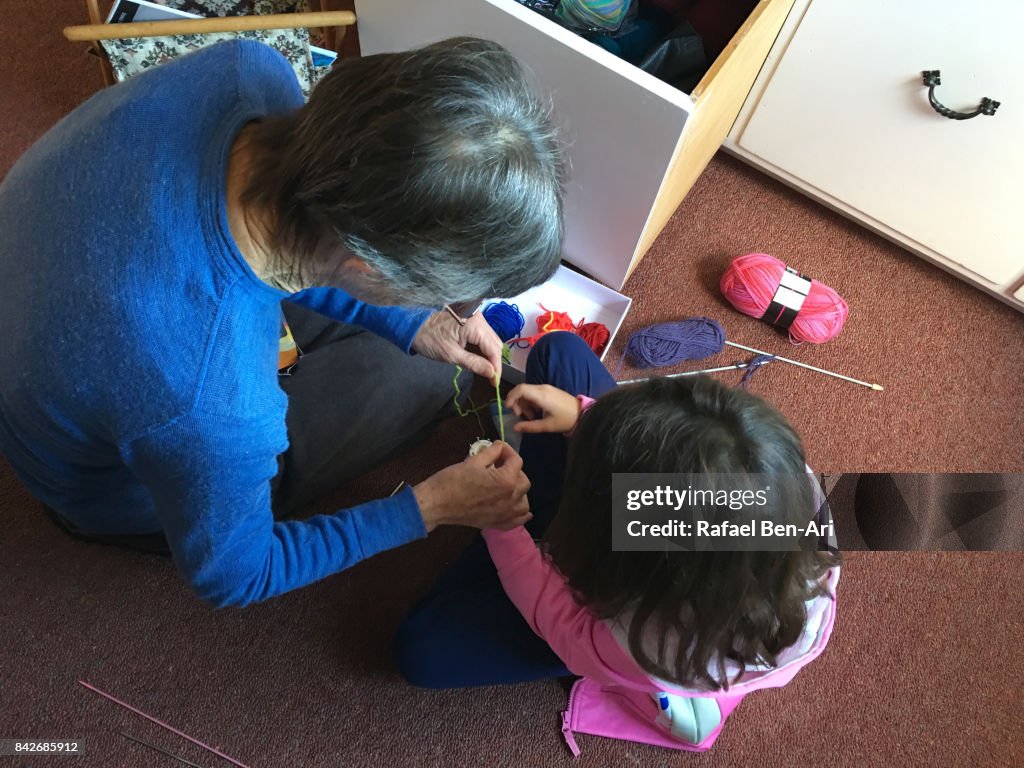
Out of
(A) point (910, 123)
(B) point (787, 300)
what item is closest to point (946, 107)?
(A) point (910, 123)

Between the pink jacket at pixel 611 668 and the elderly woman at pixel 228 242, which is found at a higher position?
the elderly woman at pixel 228 242

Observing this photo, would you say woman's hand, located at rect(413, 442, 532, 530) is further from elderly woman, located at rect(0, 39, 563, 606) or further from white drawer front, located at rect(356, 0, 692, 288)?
white drawer front, located at rect(356, 0, 692, 288)

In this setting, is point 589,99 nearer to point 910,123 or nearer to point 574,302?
point 574,302

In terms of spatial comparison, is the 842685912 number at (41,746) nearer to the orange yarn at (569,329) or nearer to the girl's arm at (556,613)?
the girl's arm at (556,613)

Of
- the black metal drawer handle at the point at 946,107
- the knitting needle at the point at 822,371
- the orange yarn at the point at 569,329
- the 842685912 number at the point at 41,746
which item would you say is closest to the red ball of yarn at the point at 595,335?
the orange yarn at the point at 569,329

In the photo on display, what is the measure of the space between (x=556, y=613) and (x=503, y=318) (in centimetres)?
57

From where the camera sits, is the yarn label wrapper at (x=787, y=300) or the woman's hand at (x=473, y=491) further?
the yarn label wrapper at (x=787, y=300)

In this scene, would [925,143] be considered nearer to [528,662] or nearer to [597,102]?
[597,102]

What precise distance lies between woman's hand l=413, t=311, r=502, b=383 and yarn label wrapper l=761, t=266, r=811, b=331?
586 millimetres

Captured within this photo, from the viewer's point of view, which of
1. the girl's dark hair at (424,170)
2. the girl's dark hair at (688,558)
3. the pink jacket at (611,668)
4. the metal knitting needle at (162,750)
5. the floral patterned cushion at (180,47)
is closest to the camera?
the girl's dark hair at (424,170)

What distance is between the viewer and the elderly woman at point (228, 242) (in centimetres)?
55

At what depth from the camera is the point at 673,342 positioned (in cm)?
135

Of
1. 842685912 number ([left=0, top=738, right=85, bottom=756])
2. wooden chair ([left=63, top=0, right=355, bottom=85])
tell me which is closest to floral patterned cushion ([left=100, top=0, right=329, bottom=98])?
wooden chair ([left=63, top=0, right=355, bottom=85])

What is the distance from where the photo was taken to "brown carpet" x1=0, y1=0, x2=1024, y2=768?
43.4 inches
